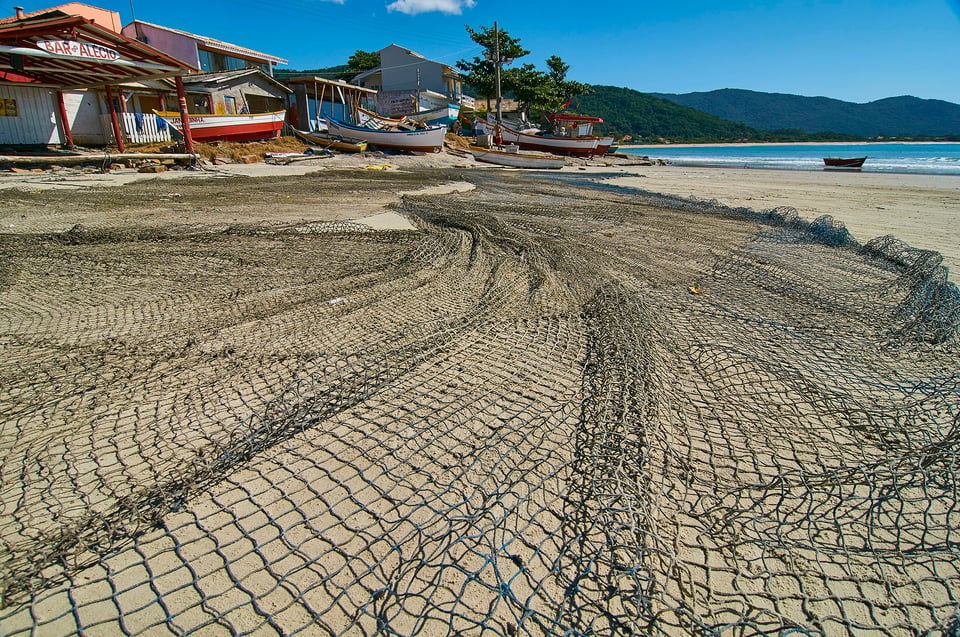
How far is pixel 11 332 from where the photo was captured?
2.83m

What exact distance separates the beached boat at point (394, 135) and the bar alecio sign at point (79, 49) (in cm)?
1008

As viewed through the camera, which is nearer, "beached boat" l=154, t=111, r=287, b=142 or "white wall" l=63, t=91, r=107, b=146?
"white wall" l=63, t=91, r=107, b=146

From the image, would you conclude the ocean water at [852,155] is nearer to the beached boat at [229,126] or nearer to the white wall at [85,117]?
the beached boat at [229,126]

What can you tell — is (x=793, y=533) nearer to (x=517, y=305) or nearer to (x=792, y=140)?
(x=517, y=305)

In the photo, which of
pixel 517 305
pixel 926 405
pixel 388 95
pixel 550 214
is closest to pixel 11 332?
pixel 517 305

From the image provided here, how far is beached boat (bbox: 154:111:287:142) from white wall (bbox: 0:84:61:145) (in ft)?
10.3

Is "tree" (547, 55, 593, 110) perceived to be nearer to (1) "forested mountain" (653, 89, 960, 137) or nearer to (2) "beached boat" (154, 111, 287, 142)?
(2) "beached boat" (154, 111, 287, 142)

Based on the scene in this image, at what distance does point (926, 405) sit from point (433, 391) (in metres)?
2.52

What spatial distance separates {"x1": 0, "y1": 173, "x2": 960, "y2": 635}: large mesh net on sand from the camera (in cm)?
135

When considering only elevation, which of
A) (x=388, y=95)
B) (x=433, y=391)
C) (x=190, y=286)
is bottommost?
(x=433, y=391)

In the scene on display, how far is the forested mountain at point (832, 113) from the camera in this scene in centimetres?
9788

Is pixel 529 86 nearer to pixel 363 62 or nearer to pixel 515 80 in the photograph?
pixel 515 80

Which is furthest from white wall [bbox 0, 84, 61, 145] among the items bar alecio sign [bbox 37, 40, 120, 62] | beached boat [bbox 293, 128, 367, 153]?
beached boat [bbox 293, 128, 367, 153]

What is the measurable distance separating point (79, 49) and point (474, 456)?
1380 cm
